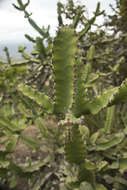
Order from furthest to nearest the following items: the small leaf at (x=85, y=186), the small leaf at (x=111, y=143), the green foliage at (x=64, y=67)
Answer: the small leaf at (x=111, y=143) → the small leaf at (x=85, y=186) → the green foliage at (x=64, y=67)

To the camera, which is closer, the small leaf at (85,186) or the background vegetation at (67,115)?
the background vegetation at (67,115)

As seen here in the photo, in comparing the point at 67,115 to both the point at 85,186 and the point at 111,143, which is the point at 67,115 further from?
the point at 111,143

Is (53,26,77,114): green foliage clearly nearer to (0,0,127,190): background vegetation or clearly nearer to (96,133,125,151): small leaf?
(0,0,127,190): background vegetation

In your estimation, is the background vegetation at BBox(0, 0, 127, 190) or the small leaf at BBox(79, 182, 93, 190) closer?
the background vegetation at BBox(0, 0, 127, 190)

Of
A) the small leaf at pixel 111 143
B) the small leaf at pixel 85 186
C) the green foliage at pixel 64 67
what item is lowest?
the small leaf at pixel 85 186

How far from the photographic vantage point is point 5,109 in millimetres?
3469

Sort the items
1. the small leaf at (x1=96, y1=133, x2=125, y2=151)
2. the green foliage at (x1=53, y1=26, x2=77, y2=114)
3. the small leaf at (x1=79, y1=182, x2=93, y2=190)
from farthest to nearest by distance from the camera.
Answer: the small leaf at (x1=96, y1=133, x2=125, y2=151) < the small leaf at (x1=79, y1=182, x2=93, y2=190) < the green foliage at (x1=53, y1=26, x2=77, y2=114)

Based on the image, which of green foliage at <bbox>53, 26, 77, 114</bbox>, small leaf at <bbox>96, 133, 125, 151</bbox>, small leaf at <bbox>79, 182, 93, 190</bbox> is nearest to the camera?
green foliage at <bbox>53, 26, 77, 114</bbox>

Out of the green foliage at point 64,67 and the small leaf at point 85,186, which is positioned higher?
the green foliage at point 64,67

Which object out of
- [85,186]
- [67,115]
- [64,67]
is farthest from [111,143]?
[64,67]

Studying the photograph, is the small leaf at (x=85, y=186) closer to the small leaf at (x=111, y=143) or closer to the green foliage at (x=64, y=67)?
the small leaf at (x=111, y=143)

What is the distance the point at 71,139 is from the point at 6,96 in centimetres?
231

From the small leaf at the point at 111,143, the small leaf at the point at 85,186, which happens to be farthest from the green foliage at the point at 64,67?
the small leaf at the point at 111,143

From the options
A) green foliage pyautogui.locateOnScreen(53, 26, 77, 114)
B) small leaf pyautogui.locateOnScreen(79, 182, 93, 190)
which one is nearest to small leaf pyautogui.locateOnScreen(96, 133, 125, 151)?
small leaf pyautogui.locateOnScreen(79, 182, 93, 190)
